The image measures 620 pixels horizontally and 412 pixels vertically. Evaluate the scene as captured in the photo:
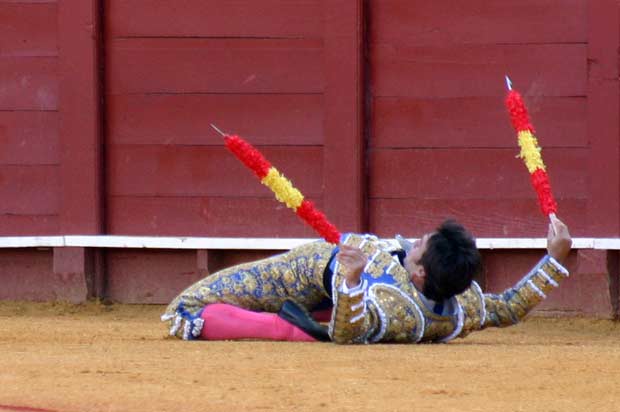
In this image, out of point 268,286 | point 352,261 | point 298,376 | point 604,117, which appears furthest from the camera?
point 604,117

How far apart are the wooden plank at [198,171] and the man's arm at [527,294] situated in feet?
7.43

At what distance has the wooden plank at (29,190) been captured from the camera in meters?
8.14

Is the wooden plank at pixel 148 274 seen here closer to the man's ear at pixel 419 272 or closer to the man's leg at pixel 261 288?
the man's leg at pixel 261 288

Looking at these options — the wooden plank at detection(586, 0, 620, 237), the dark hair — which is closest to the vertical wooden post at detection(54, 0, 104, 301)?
the wooden plank at detection(586, 0, 620, 237)

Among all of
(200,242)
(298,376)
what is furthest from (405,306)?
(200,242)

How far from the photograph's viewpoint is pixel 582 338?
6730 millimetres

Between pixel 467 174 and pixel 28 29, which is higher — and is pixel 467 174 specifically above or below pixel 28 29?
below

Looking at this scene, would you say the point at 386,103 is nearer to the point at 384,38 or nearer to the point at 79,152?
the point at 384,38

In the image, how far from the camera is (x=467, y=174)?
304 inches

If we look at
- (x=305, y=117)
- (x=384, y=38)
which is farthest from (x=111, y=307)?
(x=384, y=38)

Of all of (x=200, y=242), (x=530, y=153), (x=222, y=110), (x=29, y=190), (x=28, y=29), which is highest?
(x=28, y=29)

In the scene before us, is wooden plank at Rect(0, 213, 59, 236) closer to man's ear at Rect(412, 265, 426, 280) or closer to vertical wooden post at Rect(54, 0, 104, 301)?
vertical wooden post at Rect(54, 0, 104, 301)

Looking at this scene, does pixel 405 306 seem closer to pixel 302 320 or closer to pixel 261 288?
pixel 302 320

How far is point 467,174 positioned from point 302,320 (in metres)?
2.29
